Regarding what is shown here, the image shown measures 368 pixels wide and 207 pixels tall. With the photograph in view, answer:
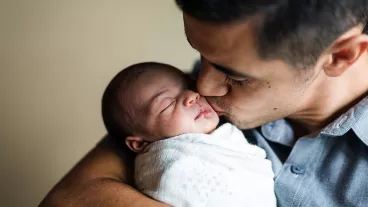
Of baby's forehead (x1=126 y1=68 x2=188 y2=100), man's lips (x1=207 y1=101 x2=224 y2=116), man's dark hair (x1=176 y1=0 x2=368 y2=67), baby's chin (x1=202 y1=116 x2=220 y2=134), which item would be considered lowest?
baby's chin (x1=202 y1=116 x2=220 y2=134)

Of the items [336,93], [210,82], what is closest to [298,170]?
[336,93]

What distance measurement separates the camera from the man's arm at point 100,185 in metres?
1.07

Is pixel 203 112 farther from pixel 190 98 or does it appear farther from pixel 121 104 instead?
pixel 121 104

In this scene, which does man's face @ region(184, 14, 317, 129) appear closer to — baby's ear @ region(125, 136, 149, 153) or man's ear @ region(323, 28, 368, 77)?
man's ear @ region(323, 28, 368, 77)

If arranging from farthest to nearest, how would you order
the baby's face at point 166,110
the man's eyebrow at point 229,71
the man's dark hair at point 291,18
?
the baby's face at point 166,110, the man's eyebrow at point 229,71, the man's dark hair at point 291,18

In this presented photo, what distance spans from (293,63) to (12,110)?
117cm

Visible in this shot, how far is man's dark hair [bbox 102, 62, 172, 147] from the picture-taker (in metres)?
1.18

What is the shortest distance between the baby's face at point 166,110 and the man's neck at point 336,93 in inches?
9.0

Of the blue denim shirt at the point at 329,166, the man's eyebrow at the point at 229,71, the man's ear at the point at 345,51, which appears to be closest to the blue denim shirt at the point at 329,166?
the blue denim shirt at the point at 329,166

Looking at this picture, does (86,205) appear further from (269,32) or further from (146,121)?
(269,32)

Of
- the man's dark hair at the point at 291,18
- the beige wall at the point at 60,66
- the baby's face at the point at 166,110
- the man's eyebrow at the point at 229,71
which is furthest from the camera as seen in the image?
the beige wall at the point at 60,66

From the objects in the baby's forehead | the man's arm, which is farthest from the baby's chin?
the man's arm

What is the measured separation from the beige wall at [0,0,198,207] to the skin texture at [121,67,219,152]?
0.73 meters

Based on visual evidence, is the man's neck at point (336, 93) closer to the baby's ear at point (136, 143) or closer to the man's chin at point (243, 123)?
the man's chin at point (243, 123)
